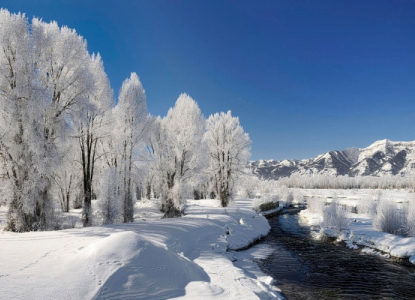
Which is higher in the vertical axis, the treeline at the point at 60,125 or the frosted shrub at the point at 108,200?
the treeline at the point at 60,125

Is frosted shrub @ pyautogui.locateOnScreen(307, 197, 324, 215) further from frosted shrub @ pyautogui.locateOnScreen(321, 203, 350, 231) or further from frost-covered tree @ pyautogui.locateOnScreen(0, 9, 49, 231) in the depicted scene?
frost-covered tree @ pyautogui.locateOnScreen(0, 9, 49, 231)

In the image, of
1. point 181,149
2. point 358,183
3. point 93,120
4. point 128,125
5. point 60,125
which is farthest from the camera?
point 358,183

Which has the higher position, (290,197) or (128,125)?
(128,125)

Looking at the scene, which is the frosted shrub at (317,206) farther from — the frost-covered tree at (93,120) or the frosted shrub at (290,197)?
the frosted shrub at (290,197)

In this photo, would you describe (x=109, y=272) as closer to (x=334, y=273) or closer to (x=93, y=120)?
(x=334, y=273)

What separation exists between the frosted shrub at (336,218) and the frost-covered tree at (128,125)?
17505 millimetres

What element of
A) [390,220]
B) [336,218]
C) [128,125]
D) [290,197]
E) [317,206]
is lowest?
[290,197]

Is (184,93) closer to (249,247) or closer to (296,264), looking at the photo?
(249,247)

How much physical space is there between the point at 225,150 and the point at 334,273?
64.6 feet

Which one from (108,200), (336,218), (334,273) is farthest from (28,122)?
(336,218)

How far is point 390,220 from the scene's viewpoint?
59.7ft

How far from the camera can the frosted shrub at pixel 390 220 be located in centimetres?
1767


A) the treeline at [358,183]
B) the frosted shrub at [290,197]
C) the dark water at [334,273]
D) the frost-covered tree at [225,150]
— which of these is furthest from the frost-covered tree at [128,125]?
the treeline at [358,183]

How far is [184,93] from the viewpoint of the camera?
24172 mm
